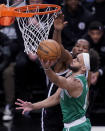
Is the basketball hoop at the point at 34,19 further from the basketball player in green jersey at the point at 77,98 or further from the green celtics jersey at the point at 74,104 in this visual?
the green celtics jersey at the point at 74,104

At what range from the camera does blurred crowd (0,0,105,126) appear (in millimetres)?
6820

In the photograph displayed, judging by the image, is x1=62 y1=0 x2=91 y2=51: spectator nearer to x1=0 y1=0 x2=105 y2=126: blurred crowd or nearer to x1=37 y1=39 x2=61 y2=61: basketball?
x1=0 y1=0 x2=105 y2=126: blurred crowd

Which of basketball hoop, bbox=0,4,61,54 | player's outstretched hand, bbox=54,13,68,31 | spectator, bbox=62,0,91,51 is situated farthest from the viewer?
spectator, bbox=62,0,91,51

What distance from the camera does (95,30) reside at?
680 centimetres

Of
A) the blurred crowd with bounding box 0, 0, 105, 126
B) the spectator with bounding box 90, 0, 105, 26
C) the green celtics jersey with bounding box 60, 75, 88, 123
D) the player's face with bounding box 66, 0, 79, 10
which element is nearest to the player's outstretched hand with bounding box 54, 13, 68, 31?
the green celtics jersey with bounding box 60, 75, 88, 123

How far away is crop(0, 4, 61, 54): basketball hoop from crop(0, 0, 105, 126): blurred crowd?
185 cm

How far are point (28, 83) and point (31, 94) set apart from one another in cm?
20

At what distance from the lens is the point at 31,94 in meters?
7.07

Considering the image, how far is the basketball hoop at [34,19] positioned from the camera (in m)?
4.50

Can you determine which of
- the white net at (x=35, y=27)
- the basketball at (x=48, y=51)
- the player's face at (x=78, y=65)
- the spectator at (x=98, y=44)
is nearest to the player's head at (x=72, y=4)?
the spectator at (x=98, y=44)

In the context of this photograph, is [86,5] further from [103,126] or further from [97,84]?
[103,126]

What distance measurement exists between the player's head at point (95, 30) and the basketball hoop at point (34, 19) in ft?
6.85

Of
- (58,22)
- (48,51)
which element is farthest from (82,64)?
(58,22)

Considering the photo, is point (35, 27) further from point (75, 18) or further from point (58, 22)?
point (75, 18)
